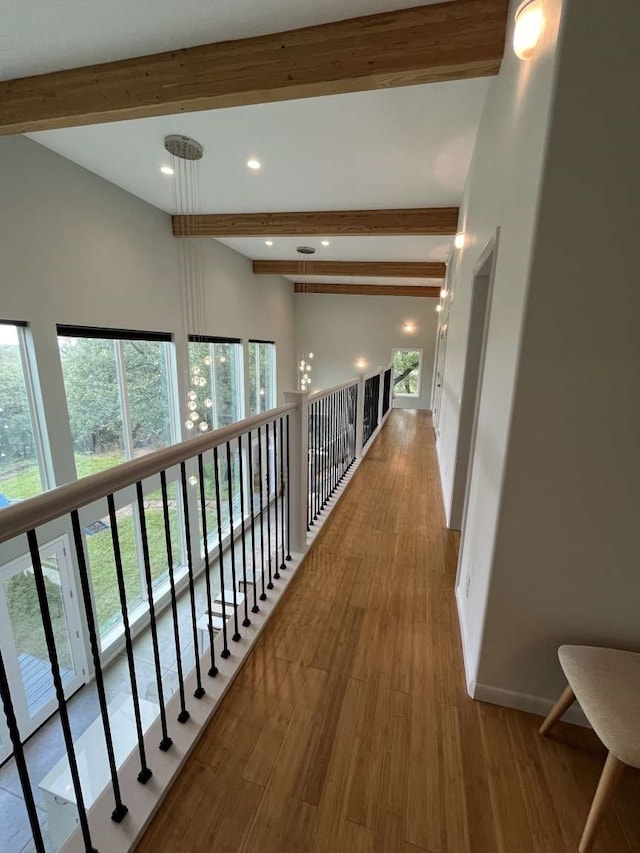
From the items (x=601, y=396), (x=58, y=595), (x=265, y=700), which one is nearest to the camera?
(x=601, y=396)

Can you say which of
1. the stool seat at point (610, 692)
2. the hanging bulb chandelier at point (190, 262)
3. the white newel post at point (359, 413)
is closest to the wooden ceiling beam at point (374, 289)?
the hanging bulb chandelier at point (190, 262)

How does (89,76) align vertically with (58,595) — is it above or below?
above

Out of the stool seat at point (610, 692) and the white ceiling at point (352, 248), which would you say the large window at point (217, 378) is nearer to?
the white ceiling at point (352, 248)

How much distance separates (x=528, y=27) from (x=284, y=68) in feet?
4.43

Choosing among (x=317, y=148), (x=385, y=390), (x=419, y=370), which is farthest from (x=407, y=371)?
(x=317, y=148)

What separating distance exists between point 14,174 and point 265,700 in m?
4.59

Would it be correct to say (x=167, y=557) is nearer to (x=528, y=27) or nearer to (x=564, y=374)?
(x=564, y=374)

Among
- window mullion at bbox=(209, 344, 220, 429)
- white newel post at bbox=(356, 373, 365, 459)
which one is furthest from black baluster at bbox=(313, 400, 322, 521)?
window mullion at bbox=(209, 344, 220, 429)

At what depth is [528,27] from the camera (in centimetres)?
123

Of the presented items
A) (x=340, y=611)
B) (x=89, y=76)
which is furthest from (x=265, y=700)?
(x=89, y=76)

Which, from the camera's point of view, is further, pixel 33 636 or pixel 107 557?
pixel 107 557

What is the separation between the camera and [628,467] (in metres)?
1.14

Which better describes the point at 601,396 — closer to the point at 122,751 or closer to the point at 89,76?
the point at 89,76

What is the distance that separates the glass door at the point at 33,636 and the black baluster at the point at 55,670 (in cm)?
320
